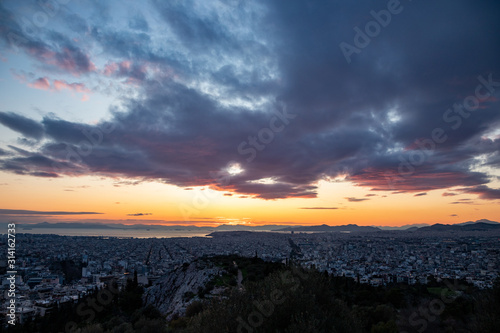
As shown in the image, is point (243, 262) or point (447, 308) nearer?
point (447, 308)

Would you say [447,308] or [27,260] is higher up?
[447,308]

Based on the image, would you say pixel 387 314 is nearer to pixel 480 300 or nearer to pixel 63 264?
pixel 480 300

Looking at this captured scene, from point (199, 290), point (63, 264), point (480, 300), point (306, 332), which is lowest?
point (63, 264)

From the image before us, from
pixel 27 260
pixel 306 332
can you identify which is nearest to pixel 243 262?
pixel 306 332

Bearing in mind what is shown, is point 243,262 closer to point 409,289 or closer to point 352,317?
point 409,289

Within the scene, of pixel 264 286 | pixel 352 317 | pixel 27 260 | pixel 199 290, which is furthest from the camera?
pixel 27 260

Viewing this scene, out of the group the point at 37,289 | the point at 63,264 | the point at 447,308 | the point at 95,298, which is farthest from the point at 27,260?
the point at 447,308

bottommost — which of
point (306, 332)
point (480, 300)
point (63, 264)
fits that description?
point (63, 264)

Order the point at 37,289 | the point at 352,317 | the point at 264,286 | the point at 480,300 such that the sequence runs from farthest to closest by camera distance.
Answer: the point at 37,289 < the point at 480,300 < the point at 264,286 < the point at 352,317

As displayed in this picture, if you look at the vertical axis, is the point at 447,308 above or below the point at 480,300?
below
